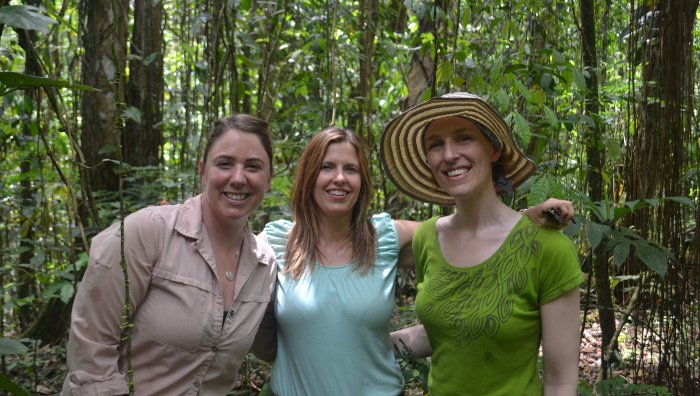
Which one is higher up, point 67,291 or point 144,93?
point 144,93

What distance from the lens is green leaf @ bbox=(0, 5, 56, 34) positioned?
67.5 inches

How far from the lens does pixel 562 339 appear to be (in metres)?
1.75

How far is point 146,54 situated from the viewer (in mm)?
5344

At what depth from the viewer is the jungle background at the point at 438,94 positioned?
269 centimetres

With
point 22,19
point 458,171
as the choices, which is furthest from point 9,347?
point 458,171

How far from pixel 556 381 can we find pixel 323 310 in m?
0.76

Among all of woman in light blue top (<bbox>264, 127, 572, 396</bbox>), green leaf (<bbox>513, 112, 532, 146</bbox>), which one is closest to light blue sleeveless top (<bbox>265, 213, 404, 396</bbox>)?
woman in light blue top (<bbox>264, 127, 572, 396</bbox>)

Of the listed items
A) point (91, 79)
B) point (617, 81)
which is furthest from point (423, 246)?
point (617, 81)

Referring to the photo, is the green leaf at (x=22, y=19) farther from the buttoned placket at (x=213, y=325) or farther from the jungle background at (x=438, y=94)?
the buttoned placket at (x=213, y=325)

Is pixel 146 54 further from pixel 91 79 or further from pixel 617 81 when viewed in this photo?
pixel 617 81

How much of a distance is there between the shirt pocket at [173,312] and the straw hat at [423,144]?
83 cm

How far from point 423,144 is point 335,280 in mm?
560

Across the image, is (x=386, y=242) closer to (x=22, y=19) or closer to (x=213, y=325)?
(x=213, y=325)

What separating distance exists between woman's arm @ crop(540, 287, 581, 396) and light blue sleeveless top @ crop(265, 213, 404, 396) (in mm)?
610
